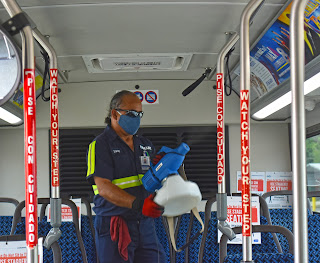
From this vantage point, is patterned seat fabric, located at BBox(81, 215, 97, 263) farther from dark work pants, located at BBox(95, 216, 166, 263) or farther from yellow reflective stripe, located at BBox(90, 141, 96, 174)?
yellow reflective stripe, located at BBox(90, 141, 96, 174)

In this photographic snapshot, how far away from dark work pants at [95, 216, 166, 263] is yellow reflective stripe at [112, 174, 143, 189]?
233 mm

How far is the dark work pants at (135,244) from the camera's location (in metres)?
3.25

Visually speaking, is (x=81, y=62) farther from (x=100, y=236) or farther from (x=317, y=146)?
(x=317, y=146)

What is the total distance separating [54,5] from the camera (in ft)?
10.6

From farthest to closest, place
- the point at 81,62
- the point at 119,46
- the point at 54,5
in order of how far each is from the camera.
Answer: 1. the point at 81,62
2. the point at 119,46
3. the point at 54,5

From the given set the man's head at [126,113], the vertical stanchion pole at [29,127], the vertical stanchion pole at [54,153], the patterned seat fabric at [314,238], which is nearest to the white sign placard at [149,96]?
the man's head at [126,113]

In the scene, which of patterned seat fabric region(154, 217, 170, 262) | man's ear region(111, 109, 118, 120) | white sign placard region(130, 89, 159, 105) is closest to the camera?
man's ear region(111, 109, 118, 120)

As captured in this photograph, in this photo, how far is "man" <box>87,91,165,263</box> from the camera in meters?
3.17

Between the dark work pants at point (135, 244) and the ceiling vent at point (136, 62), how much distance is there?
1.80 metres

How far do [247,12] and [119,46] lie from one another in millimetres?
2250

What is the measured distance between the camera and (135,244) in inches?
128

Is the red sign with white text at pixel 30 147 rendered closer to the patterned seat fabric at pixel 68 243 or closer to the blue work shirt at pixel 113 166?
the blue work shirt at pixel 113 166

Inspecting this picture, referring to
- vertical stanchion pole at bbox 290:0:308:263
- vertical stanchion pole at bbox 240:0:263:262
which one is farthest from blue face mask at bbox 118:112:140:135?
vertical stanchion pole at bbox 290:0:308:263

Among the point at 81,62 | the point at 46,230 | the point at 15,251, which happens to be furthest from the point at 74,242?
the point at 81,62
